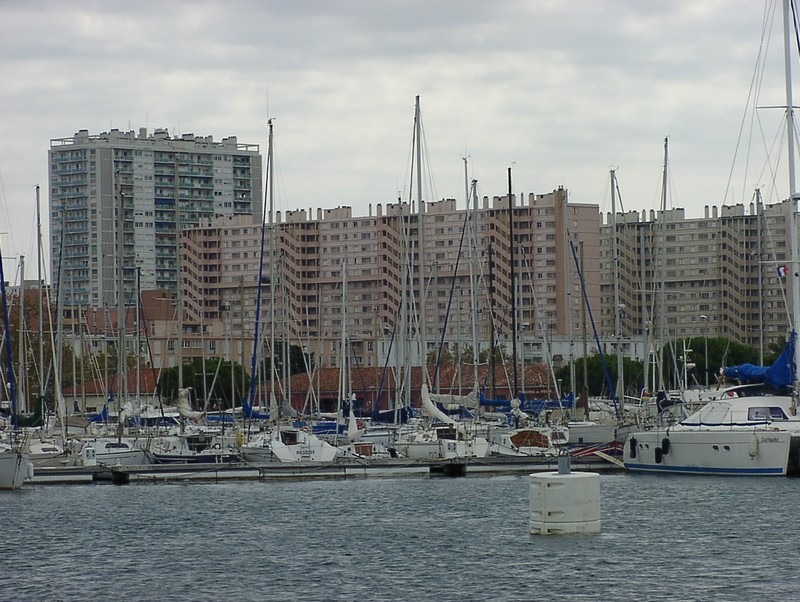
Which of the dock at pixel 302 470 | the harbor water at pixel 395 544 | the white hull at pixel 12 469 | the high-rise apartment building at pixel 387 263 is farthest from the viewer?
the high-rise apartment building at pixel 387 263

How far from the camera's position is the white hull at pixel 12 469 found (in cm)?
5025

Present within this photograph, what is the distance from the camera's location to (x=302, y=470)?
55.8 m

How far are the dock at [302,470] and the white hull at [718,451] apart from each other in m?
3.48

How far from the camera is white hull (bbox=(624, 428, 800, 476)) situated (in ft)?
160

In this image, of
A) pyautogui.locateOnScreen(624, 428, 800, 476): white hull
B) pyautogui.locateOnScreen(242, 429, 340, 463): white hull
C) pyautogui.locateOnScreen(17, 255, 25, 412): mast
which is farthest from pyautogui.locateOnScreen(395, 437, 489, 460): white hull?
pyautogui.locateOnScreen(17, 255, 25, 412): mast

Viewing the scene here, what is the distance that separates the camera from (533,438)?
5900 centimetres

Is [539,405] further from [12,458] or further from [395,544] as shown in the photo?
[395,544]

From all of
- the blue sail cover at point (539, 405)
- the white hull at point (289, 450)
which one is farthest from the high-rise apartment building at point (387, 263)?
the white hull at point (289, 450)

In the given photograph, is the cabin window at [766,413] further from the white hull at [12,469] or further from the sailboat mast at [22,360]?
the sailboat mast at [22,360]

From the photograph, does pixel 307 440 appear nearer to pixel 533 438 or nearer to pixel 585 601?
pixel 533 438

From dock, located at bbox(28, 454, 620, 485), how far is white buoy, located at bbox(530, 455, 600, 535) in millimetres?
21944

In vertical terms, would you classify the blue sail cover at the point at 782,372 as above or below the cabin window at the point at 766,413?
above

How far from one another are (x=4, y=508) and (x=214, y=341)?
126357 mm

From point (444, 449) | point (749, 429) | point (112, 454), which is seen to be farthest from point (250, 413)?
point (749, 429)
